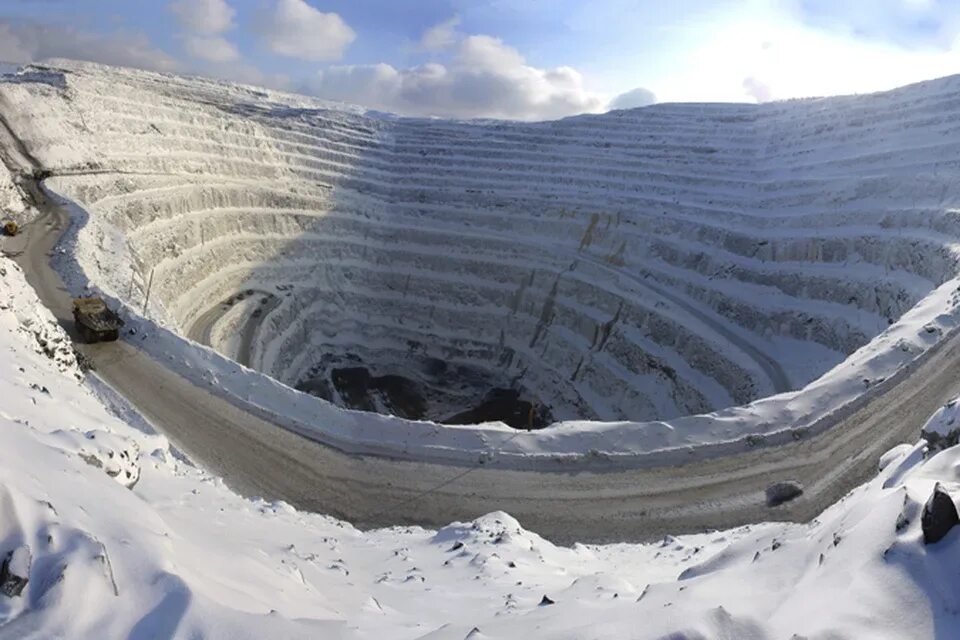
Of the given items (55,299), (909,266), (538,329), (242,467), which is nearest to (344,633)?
(242,467)

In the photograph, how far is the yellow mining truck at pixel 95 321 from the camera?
20.4 meters

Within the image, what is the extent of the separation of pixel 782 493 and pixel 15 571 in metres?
15.0

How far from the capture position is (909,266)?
1119 inches

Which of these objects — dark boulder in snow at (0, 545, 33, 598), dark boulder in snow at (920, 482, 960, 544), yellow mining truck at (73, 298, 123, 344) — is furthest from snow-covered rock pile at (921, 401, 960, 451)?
yellow mining truck at (73, 298, 123, 344)

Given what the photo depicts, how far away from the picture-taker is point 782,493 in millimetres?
15258

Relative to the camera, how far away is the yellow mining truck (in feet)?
67.0

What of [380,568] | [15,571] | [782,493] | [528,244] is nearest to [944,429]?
[782,493]

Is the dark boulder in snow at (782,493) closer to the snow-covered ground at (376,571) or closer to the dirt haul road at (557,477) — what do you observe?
the dirt haul road at (557,477)

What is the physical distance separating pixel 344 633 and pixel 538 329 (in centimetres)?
3688

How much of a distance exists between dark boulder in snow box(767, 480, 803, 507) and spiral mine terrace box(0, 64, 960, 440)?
555 inches

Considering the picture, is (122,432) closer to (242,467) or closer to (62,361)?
(242,467)

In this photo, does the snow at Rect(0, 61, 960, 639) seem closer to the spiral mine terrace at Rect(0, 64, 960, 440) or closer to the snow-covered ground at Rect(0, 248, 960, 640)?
the snow-covered ground at Rect(0, 248, 960, 640)

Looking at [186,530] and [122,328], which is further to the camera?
[122,328]

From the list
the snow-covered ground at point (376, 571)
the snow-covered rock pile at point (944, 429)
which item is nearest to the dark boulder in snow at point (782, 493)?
the snow-covered ground at point (376, 571)
